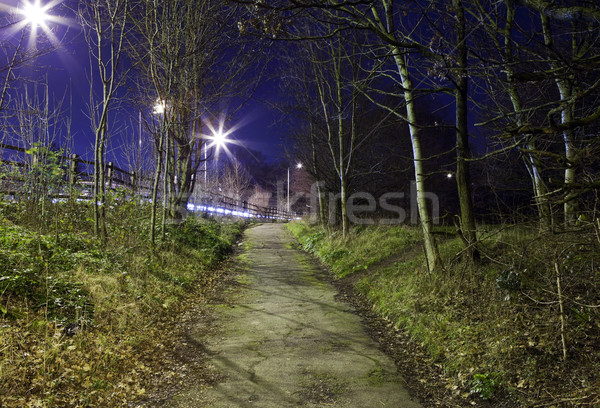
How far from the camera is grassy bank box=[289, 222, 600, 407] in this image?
3.79 m

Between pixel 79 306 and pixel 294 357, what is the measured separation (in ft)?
10.3

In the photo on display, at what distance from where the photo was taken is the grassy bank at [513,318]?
3.79m

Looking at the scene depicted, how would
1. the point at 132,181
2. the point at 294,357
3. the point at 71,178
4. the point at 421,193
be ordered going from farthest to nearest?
the point at 132,181 < the point at 71,178 < the point at 421,193 < the point at 294,357

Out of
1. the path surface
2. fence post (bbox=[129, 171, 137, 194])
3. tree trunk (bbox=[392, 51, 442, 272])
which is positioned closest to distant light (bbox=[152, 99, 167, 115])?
fence post (bbox=[129, 171, 137, 194])

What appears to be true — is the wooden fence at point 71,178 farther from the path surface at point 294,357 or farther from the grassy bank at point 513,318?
the grassy bank at point 513,318

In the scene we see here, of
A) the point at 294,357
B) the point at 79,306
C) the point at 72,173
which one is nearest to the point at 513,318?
the point at 294,357

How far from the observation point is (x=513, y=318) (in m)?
4.79

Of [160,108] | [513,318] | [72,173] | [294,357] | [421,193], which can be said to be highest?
[160,108]

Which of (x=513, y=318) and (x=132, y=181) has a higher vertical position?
(x=132, y=181)

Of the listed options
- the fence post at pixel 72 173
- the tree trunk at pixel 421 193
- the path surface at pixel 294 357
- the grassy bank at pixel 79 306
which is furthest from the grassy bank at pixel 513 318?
the fence post at pixel 72 173

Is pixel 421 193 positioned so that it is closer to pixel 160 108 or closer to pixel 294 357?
pixel 294 357

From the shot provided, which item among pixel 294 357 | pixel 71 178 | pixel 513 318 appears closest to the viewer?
pixel 513 318

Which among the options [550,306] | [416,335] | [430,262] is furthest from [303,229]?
[550,306]

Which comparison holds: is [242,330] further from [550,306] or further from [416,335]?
[550,306]
